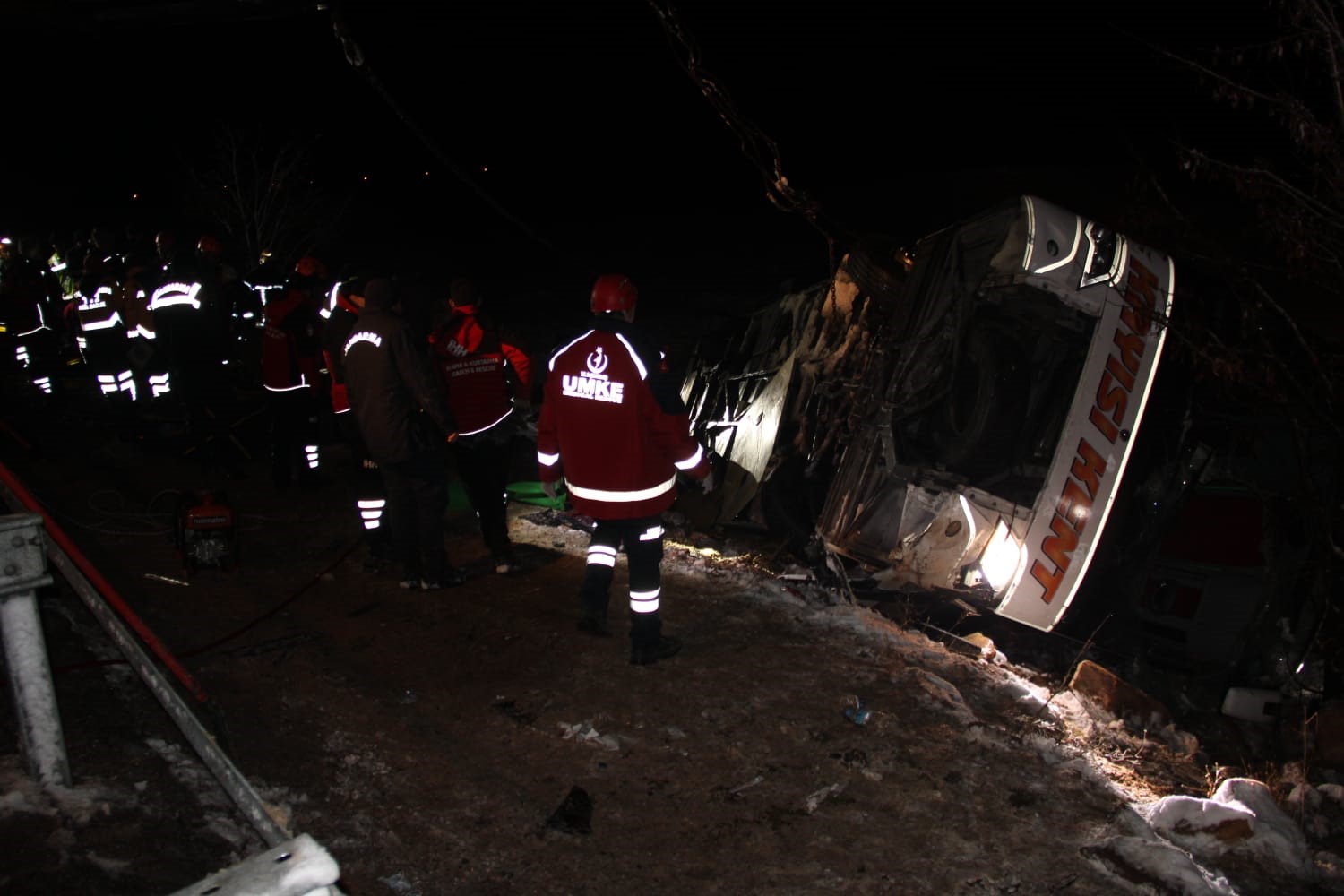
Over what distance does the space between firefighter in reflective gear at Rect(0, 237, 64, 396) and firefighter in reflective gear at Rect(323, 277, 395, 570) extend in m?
6.21

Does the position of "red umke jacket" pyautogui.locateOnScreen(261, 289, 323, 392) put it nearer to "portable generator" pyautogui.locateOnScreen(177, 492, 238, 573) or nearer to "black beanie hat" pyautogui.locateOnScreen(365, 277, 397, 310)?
"portable generator" pyautogui.locateOnScreen(177, 492, 238, 573)

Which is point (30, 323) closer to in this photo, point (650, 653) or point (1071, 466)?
point (650, 653)

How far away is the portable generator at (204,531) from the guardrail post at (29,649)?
9.45 feet

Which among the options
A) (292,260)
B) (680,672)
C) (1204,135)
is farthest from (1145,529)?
(292,260)

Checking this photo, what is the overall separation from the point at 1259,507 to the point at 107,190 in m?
40.0

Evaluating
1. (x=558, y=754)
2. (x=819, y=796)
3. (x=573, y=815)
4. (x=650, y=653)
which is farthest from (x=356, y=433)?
(x=819, y=796)

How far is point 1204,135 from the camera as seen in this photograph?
17906 millimetres

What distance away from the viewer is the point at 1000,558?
4707mm

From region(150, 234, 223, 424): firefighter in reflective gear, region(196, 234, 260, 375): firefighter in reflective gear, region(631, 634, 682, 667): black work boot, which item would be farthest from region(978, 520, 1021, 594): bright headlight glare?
region(150, 234, 223, 424): firefighter in reflective gear

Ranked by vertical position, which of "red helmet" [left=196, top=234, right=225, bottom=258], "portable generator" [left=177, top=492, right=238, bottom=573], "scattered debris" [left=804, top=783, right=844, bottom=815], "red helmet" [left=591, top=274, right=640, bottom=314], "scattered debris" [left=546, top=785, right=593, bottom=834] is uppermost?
"red helmet" [left=196, top=234, right=225, bottom=258]

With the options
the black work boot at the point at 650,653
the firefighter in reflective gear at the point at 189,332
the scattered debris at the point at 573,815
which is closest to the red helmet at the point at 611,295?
the black work boot at the point at 650,653

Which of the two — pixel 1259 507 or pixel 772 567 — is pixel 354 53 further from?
pixel 1259 507

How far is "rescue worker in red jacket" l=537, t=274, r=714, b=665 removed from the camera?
399 centimetres

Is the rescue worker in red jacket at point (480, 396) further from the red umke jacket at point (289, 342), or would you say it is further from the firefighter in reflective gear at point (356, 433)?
the red umke jacket at point (289, 342)
